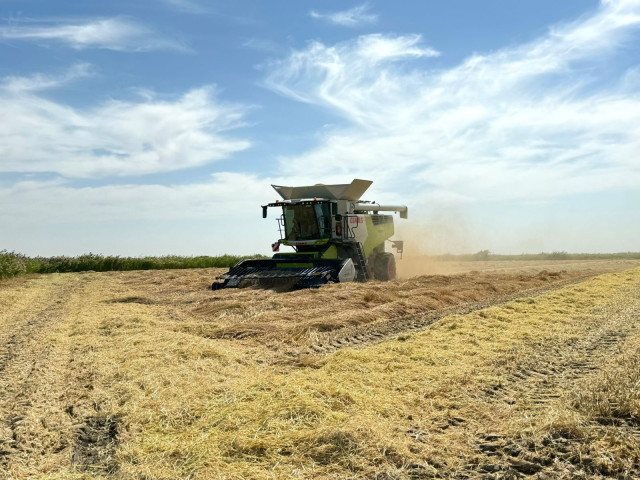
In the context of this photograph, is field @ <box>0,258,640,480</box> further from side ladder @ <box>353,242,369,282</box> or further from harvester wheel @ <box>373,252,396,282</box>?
harvester wheel @ <box>373,252,396,282</box>

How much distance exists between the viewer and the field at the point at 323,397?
3.84 metres

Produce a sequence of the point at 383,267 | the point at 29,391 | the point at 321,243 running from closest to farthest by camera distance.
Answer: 1. the point at 29,391
2. the point at 321,243
3. the point at 383,267

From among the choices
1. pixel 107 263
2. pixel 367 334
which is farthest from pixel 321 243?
pixel 107 263

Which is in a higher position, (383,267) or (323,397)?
(383,267)

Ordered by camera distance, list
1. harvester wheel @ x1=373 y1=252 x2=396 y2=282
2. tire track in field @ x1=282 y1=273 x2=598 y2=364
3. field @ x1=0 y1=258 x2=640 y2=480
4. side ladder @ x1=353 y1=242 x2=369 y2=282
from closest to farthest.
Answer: field @ x1=0 y1=258 x2=640 y2=480
tire track in field @ x1=282 y1=273 x2=598 y2=364
side ladder @ x1=353 y1=242 x2=369 y2=282
harvester wheel @ x1=373 y1=252 x2=396 y2=282

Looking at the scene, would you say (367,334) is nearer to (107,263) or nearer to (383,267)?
(383,267)

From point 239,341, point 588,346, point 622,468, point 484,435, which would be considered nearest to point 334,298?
point 239,341

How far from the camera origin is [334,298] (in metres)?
12.6

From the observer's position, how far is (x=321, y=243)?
58.0 feet

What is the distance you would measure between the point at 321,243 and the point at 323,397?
41.8 ft

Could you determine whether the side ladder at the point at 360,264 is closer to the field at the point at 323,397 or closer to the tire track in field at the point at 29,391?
the field at the point at 323,397

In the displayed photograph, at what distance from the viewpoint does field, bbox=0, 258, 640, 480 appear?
3840 millimetres

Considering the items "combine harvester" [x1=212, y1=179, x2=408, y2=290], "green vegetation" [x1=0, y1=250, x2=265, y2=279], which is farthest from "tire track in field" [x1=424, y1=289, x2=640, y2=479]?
"green vegetation" [x1=0, y1=250, x2=265, y2=279]

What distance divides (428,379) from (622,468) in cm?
239
